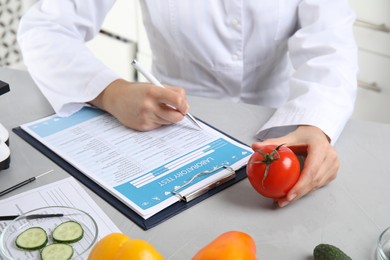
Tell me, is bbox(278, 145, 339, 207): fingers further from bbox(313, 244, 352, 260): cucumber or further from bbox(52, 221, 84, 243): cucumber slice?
bbox(52, 221, 84, 243): cucumber slice

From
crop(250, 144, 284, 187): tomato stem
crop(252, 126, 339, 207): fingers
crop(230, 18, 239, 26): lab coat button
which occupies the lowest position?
crop(252, 126, 339, 207): fingers

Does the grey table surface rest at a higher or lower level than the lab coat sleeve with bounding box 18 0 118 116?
lower

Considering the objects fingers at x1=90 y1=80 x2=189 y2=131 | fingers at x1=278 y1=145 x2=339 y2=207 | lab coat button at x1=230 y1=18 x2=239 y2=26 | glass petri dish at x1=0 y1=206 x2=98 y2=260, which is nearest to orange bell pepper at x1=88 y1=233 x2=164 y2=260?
glass petri dish at x1=0 y1=206 x2=98 y2=260

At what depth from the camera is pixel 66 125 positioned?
0.94 m

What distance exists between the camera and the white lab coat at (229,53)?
98cm

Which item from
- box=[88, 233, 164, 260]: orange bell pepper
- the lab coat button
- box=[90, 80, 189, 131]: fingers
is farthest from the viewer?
the lab coat button

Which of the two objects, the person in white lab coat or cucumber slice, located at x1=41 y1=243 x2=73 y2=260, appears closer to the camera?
cucumber slice, located at x1=41 y1=243 x2=73 y2=260

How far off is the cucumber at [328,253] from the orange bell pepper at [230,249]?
80 millimetres

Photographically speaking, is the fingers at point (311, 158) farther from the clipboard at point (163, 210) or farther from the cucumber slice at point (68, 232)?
the cucumber slice at point (68, 232)

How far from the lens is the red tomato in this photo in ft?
2.37

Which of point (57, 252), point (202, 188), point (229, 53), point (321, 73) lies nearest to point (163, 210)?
point (202, 188)

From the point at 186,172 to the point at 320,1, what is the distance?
524 millimetres

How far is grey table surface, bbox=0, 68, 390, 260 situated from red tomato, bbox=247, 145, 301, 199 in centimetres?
3

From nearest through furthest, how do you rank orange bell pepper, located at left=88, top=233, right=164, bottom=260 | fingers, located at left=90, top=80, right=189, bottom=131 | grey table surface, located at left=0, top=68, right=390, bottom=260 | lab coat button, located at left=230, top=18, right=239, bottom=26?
orange bell pepper, located at left=88, top=233, right=164, bottom=260, grey table surface, located at left=0, top=68, right=390, bottom=260, fingers, located at left=90, top=80, right=189, bottom=131, lab coat button, located at left=230, top=18, right=239, bottom=26
